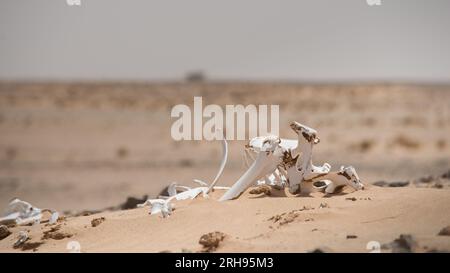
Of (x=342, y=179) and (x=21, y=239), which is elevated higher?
(x=342, y=179)

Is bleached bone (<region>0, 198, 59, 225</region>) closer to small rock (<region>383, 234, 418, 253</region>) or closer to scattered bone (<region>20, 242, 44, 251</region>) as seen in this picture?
scattered bone (<region>20, 242, 44, 251</region>)

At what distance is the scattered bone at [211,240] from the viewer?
25.4 ft

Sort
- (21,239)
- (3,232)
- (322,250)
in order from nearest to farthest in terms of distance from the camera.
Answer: (322,250), (21,239), (3,232)

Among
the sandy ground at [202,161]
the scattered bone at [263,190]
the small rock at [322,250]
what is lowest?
the sandy ground at [202,161]

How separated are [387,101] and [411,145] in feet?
65.1

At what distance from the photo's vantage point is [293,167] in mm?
9492

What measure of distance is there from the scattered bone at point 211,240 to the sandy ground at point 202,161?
0.31 ft

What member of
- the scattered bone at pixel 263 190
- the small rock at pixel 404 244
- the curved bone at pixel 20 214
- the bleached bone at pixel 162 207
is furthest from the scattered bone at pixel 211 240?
the curved bone at pixel 20 214

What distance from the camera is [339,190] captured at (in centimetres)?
975

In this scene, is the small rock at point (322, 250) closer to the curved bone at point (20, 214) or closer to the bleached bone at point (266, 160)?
the bleached bone at point (266, 160)

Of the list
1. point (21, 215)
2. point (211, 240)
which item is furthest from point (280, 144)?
point (21, 215)

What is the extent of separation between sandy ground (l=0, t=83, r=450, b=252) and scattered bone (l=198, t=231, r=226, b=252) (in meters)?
0.10

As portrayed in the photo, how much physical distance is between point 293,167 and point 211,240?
6.56 ft

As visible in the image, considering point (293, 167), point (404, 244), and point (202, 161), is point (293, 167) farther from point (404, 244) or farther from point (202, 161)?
point (202, 161)
